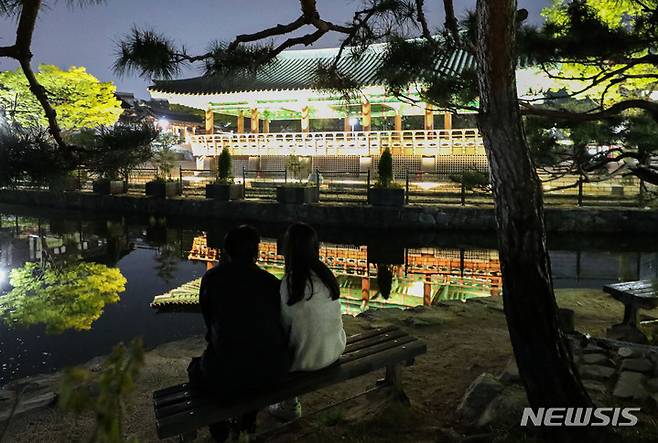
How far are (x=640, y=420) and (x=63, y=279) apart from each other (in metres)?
8.00

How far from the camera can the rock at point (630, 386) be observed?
2961 mm

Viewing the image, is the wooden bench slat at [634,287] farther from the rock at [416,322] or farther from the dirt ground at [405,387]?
the rock at [416,322]

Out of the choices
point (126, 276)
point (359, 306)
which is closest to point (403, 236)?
point (359, 306)

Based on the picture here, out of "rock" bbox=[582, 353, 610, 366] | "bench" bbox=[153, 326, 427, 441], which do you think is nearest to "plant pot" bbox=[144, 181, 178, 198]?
"bench" bbox=[153, 326, 427, 441]

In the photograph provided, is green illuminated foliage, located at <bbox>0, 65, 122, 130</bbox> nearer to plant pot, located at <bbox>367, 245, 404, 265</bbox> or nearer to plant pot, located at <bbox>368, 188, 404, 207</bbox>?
plant pot, located at <bbox>368, 188, 404, 207</bbox>

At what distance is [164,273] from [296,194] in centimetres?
612

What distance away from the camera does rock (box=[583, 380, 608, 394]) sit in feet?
10.0

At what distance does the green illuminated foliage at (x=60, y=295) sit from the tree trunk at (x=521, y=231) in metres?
4.97

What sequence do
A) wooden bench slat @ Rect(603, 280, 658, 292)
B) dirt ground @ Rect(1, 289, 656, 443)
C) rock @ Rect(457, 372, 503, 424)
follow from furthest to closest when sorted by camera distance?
1. wooden bench slat @ Rect(603, 280, 658, 292)
2. rock @ Rect(457, 372, 503, 424)
3. dirt ground @ Rect(1, 289, 656, 443)

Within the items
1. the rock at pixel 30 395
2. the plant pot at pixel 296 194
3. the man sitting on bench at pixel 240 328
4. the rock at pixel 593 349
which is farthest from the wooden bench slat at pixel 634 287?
the plant pot at pixel 296 194

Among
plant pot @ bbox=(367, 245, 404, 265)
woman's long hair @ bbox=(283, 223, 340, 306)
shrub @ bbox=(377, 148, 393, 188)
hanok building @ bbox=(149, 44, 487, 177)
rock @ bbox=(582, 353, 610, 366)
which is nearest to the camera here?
woman's long hair @ bbox=(283, 223, 340, 306)

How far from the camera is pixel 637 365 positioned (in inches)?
130

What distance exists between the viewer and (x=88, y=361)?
15.3ft

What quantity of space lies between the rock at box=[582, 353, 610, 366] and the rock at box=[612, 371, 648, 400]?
213 mm
